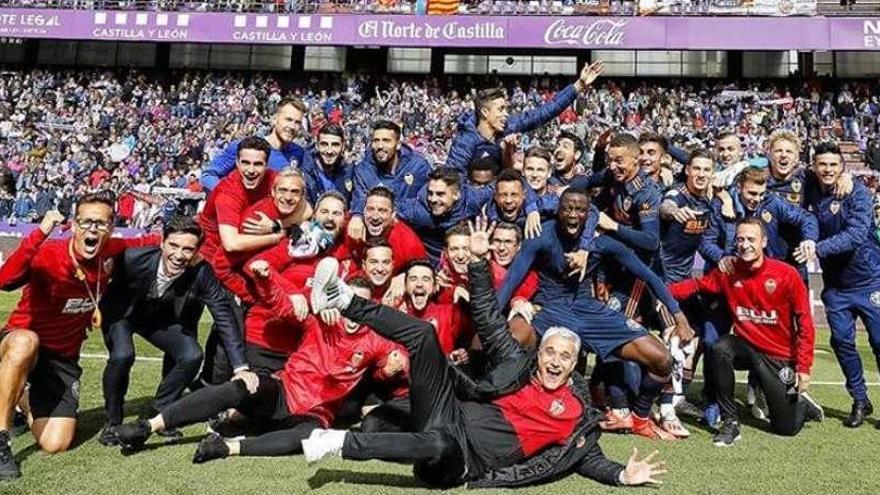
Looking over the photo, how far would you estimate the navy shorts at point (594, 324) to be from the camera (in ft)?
17.6

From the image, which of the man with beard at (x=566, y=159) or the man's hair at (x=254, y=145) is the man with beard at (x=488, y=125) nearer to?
the man with beard at (x=566, y=159)

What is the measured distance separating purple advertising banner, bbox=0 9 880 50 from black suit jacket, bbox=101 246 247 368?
25233 millimetres

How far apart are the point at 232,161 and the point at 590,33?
79.9ft

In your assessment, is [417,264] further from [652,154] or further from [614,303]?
[652,154]

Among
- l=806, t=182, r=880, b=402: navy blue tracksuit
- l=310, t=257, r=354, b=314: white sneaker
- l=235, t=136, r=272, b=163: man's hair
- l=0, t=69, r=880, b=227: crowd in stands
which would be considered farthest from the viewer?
l=0, t=69, r=880, b=227: crowd in stands

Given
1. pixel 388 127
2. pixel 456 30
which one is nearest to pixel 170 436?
pixel 388 127

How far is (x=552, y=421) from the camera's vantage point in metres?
4.35

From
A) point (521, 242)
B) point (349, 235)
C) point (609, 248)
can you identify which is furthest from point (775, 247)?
point (349, 235)

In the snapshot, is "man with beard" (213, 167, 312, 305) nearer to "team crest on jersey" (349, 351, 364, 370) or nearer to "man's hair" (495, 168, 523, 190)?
"team crest on jersey" (349, 351, 364, 370)

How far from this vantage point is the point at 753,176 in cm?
604

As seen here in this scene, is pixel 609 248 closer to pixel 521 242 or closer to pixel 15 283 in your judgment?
pixel 521 242

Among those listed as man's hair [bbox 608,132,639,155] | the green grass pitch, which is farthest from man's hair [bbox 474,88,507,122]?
the green grass pitch

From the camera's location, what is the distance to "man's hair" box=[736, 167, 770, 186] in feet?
19.8

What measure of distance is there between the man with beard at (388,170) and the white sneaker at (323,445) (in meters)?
2.50
